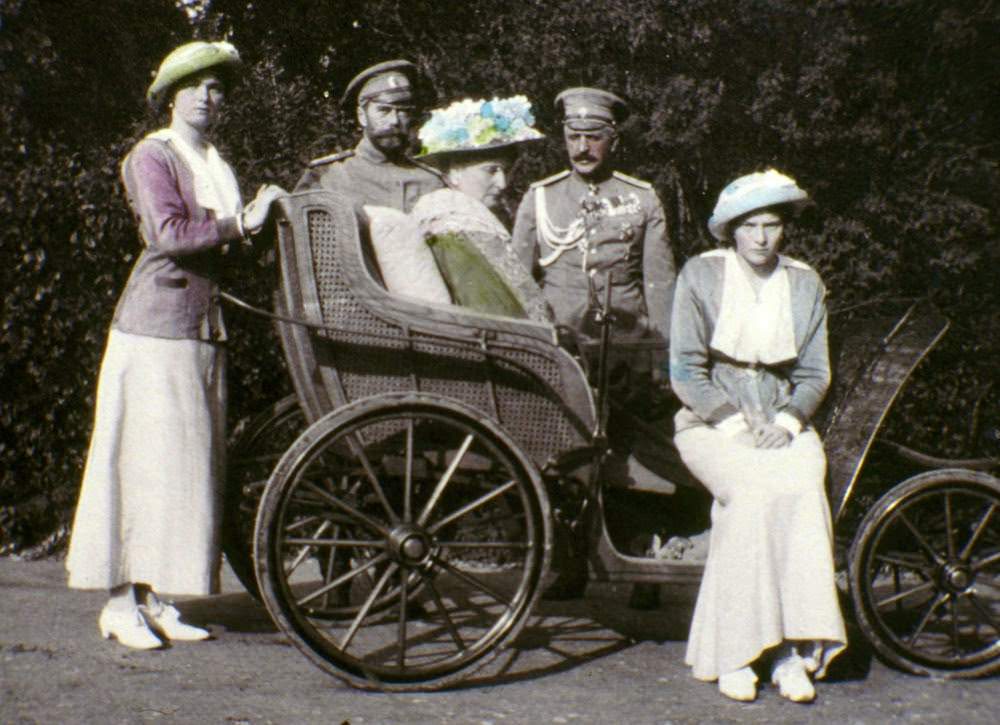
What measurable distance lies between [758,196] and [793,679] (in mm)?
1500

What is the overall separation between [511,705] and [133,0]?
394 inches

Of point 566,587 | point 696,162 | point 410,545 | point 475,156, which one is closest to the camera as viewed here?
point 410,545

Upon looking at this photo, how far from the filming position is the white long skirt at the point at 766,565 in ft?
12.1

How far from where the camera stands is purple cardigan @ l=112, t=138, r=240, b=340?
402cm

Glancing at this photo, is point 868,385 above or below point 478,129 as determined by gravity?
below

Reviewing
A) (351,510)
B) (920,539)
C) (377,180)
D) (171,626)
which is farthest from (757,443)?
(171,626)

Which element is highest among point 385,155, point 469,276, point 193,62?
point 193,62

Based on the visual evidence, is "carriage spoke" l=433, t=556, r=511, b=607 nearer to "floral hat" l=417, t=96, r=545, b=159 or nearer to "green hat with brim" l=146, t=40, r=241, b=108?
"floral hat" l=417, t=96, r=545, b=159

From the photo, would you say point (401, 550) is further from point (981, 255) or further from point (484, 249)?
point (981, 255)

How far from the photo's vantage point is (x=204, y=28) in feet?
30.5

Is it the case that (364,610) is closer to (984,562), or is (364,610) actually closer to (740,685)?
(740,685)

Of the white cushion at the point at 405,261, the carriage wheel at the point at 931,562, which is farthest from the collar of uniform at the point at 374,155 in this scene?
the carriage wheel at the point at 931,562

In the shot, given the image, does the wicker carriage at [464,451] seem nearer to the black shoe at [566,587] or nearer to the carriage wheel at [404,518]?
the carriage wheel at [404,518]

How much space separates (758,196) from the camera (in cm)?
392
